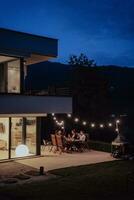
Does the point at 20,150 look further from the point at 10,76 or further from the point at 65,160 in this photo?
the point at 10,76

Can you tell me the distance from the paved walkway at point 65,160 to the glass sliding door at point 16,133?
0.98 m

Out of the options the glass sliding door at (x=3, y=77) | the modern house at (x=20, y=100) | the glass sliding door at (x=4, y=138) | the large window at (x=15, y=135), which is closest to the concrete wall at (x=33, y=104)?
the modern house at (x=20, y=100)

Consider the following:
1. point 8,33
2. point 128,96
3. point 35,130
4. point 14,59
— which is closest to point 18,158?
point 35,130

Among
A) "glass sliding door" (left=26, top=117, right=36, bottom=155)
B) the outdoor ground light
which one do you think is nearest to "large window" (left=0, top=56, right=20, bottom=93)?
"glass sliding door" (left=26, top=117, right=36, bottom=155)

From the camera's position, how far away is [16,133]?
20.1 m

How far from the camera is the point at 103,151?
74.4ft

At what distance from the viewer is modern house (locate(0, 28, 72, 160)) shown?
18844 mm

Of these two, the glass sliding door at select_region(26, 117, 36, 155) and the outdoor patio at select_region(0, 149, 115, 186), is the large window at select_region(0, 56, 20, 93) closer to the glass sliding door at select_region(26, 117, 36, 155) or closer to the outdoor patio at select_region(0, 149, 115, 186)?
the glass sliding door at select_region(26, 117, 36, 155)

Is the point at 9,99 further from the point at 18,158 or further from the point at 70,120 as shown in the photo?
the point at 70,120

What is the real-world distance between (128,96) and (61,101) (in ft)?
199

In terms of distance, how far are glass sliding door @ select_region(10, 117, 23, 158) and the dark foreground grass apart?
4056 millimetres

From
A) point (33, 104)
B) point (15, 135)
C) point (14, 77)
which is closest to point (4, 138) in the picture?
point (15, 135)

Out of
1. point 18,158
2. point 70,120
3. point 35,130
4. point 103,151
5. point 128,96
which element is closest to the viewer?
point 18,158

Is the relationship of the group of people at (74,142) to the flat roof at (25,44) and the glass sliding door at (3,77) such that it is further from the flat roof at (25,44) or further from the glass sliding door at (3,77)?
the flat roof at (25,44)
